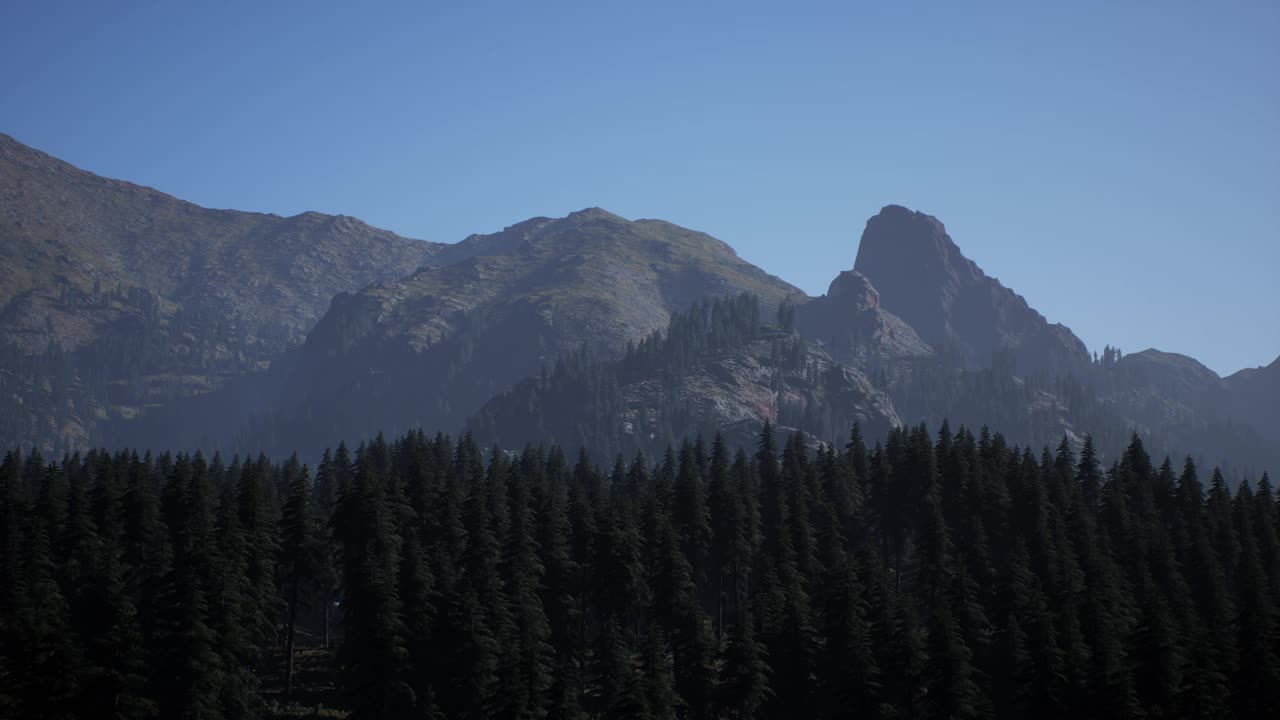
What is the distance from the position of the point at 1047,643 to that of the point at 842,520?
42.6 meters

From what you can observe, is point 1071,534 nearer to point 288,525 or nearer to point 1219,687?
point 1219,687

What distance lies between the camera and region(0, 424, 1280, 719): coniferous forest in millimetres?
67312

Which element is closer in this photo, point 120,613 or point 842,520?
point 120,613

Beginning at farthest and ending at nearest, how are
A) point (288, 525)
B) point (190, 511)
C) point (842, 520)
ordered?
point (842, 520) → point (190, 511) → point (288, 525)

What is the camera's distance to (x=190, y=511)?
9750 cm

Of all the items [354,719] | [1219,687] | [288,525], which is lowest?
[354,719]

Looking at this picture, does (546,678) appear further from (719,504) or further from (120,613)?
(719,504)

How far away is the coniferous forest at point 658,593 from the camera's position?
6731cm

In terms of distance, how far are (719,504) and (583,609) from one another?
1826cm

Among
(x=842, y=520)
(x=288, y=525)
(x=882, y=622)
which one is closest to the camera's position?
(x=882, y=622)

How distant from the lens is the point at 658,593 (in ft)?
292

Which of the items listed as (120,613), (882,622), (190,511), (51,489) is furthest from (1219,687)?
→ (51,489)

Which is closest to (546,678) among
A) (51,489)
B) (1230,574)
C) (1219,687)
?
(1219,687)

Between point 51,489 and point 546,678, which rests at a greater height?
point 51,489
